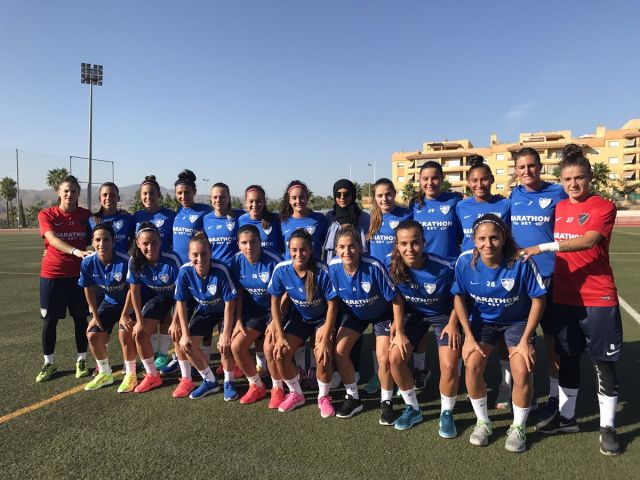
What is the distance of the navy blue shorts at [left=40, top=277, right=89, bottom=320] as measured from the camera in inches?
168

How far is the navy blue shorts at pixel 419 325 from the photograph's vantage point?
3328mm

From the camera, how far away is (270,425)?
3199mm

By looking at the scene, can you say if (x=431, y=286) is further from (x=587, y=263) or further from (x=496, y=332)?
(x=587, y=263)

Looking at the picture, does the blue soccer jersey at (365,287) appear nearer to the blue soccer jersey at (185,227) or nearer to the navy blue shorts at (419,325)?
the navy blue shorts at (419,325)

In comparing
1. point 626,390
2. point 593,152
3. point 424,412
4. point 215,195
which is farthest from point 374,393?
point 593,152

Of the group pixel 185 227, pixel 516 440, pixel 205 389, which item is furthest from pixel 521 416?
pixel 185 227

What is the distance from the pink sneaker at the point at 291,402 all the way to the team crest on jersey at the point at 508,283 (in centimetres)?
196

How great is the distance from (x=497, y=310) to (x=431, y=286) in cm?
52

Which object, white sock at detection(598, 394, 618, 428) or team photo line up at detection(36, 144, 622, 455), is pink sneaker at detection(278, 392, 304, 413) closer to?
team photo line up at detection(36, 144, 622, 455)

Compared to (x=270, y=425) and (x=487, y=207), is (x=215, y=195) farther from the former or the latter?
(x=487, y=207)

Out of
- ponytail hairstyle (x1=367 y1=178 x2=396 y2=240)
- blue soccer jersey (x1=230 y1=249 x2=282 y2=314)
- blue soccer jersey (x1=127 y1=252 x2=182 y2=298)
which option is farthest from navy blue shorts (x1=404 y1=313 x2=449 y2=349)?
blue soccer jersey (x1=127 y1=252 x2=182 y2=298)

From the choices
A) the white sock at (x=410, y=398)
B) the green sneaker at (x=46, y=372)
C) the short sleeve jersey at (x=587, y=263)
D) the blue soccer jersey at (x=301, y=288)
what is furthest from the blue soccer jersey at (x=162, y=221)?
the short sleeve jersey at (x=587, y=263)

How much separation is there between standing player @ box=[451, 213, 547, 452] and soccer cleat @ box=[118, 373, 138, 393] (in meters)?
3.05

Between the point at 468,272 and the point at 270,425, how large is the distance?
1.95 metres
